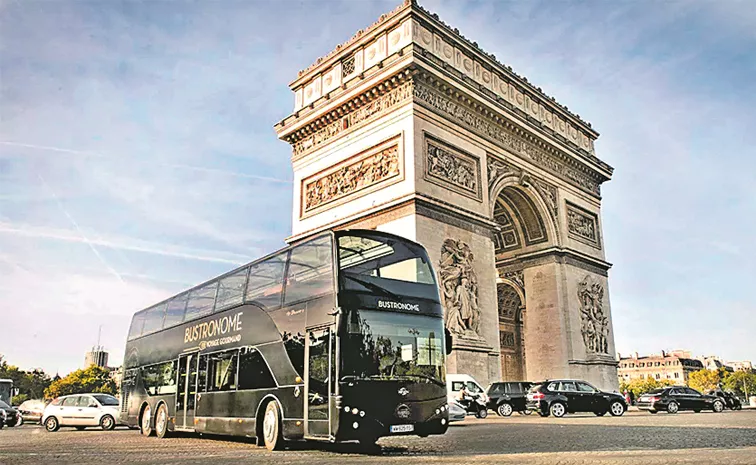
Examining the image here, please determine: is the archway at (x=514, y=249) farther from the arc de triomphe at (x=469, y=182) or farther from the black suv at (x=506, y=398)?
the black suv at (x=506, y=398)

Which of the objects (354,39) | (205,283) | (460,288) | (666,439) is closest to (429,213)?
(460,288)

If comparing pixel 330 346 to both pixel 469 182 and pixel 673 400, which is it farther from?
pixel 673 400

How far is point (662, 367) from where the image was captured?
10750cm

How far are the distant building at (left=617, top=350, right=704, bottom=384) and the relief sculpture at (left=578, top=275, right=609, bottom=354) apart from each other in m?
83.9

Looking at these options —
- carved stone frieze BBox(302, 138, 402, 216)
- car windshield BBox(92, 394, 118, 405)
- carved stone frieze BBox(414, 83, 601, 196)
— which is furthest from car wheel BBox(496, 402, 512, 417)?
car windshield BBox(92, 394, 118, 405)

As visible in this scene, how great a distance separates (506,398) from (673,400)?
7.72 metres

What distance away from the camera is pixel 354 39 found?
79.5ft

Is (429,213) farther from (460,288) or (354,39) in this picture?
(354,39)

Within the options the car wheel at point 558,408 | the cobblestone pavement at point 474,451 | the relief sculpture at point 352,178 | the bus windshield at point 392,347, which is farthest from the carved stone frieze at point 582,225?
the bus windshield at point 392,347

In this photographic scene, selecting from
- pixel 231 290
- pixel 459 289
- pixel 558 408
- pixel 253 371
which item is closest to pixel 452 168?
pixel 459 289

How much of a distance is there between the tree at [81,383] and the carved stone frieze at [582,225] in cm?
4932

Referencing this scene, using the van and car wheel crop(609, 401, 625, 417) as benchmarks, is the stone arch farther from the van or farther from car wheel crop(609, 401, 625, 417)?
the van

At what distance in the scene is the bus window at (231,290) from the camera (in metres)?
11.5

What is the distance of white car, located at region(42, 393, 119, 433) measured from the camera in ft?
62.5
